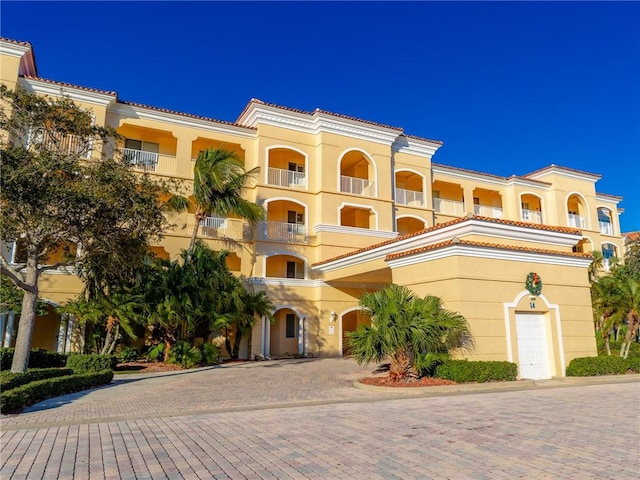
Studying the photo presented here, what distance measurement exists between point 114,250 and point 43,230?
1.91 meters

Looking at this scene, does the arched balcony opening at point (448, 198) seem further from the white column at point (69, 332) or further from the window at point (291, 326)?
the white column at point (69, 332)

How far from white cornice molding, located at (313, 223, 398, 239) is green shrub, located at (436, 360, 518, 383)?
13.6m

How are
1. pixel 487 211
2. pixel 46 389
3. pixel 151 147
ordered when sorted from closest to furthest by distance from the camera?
pixel 46 389, pixel 151 147, pixel 487 211

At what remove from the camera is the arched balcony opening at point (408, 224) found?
30.5m

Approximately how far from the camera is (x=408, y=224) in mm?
31281

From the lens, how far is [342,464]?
222 inches

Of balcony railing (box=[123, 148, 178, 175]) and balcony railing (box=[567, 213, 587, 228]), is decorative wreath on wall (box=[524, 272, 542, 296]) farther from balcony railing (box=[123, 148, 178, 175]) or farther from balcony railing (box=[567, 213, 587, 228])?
balcony railing (box=[567, 213, 587, 228])

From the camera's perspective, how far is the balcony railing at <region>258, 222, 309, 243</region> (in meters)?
24.9

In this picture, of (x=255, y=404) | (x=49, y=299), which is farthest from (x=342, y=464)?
(x=49, y=299)

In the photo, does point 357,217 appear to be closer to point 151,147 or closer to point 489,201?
point 151,147

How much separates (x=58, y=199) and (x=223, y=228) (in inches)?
494

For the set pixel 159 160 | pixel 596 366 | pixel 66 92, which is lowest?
pixel 596 366

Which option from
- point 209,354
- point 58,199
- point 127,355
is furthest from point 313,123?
point 58,199

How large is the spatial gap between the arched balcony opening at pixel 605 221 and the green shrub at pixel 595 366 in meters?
27.4
